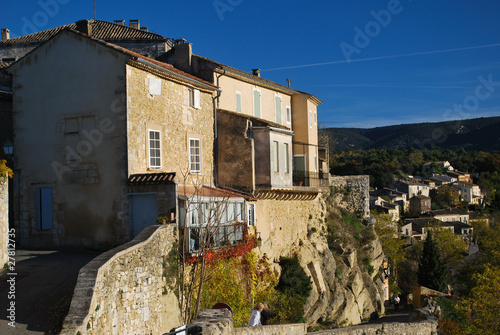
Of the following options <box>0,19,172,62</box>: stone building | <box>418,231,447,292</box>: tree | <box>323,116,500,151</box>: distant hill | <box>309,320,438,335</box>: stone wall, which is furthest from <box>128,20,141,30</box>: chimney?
<box>323,116,500,151</box>: distant hill

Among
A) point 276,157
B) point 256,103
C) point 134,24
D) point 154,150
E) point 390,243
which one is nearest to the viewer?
point 154,150

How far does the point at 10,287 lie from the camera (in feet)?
44.4

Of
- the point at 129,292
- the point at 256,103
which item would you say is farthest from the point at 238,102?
the point at 129,292

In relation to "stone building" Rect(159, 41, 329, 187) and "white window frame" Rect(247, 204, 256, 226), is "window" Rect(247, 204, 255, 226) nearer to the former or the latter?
"white window frame" Rect(247, 204, 256, 226)

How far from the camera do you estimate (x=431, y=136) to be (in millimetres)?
177750

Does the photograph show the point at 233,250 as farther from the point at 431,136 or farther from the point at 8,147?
the point at 431,136

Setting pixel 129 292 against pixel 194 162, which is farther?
pixel 194 162

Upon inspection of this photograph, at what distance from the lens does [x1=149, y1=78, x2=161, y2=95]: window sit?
66.3 ft

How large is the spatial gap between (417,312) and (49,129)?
56.4 ft

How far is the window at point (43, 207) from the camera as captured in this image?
65.9 feet

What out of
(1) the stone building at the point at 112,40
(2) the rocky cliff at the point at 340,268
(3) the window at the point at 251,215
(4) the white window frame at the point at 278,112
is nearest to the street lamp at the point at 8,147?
(3) the window at the point at 251,215

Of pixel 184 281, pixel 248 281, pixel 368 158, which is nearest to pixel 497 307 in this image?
pixel 248 281

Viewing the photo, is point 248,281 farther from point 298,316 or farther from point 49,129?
point 49,129

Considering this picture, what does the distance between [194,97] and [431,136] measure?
168 m
